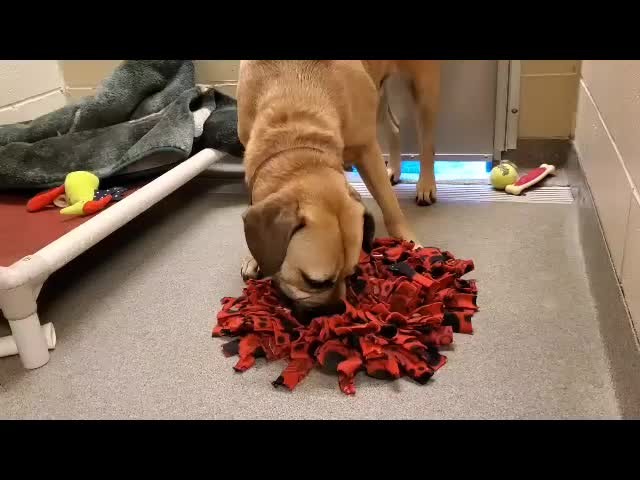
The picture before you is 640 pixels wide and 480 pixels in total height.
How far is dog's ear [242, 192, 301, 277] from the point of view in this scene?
5.61ft

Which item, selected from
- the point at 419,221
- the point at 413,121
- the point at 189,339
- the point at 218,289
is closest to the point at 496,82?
the point at 413,121

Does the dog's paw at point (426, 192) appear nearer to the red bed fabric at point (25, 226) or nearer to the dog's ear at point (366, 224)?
the dog's ear at point (366, 224)

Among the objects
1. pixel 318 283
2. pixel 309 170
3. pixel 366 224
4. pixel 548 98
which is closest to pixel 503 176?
pixel 548 98

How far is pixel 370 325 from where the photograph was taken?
1.80 meters

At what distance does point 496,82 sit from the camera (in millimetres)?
3316

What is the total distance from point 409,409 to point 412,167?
7.47ft

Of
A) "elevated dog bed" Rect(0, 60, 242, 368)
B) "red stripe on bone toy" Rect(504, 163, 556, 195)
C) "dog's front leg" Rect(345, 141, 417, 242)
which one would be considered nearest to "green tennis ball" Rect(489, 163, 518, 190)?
"red stripe on bone toy" Rect(504, 163, 556, 195)

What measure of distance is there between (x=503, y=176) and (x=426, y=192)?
1.40ft

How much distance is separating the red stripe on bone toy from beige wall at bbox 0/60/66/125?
9.23 ft

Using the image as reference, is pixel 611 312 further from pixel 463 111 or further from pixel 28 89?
pixel 28 89

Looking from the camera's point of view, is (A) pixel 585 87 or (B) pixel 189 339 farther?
(A) pixel 585 87

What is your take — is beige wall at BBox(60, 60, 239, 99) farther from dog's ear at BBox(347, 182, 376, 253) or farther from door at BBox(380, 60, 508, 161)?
dog's ear at BBox(347, 182, 376, 253)

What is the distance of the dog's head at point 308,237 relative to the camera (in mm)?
1719
